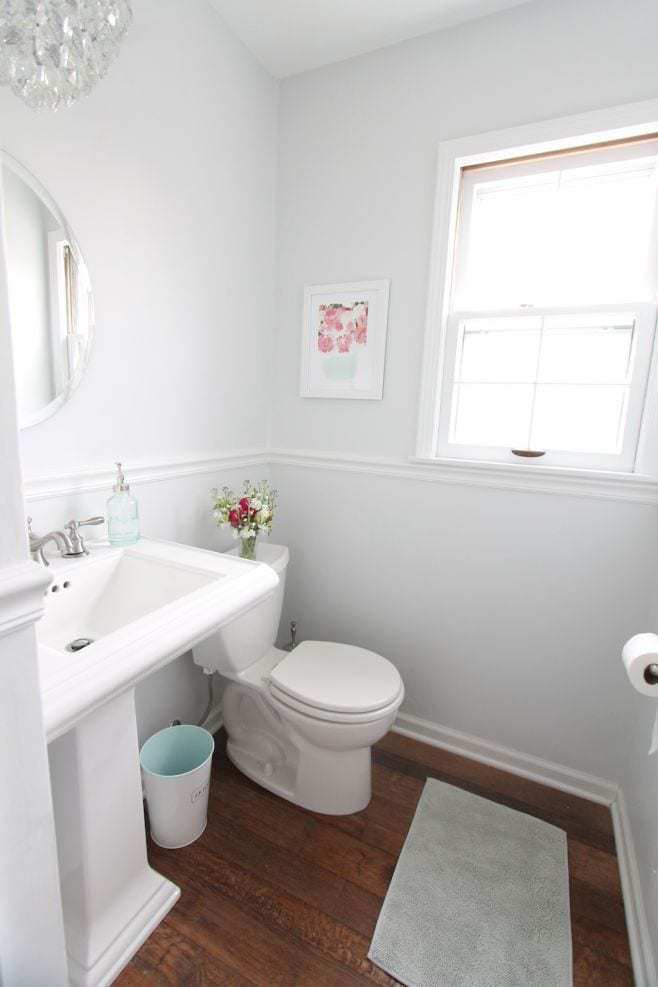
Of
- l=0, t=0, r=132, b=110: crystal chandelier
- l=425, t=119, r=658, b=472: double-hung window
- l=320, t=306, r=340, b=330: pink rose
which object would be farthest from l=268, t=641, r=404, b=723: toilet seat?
l=0, t=0, r=132, b=110: crystal chandelier

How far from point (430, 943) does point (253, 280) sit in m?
2.18

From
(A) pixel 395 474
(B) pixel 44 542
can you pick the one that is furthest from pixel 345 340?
(B) pixel 44 542

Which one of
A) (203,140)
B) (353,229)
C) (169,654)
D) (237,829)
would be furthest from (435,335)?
(237,829)

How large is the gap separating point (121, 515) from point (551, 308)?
1.52 meters

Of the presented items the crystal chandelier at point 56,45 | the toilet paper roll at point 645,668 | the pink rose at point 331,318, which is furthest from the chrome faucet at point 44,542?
the toilet paper roll at point 645,668

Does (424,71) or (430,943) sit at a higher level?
(424,71)

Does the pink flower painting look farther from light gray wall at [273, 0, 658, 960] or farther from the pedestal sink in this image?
the pedestal sink

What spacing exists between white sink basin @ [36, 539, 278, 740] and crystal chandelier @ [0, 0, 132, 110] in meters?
0.98

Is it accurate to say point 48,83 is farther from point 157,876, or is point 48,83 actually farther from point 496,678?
point 496,678

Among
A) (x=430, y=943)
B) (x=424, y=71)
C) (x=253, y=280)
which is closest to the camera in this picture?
(x=430, y=943)

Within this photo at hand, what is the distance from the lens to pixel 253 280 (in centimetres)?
183

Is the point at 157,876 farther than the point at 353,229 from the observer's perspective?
No

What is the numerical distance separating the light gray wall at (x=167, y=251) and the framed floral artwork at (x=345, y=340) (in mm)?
209

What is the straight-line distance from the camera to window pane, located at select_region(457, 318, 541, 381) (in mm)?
1624
